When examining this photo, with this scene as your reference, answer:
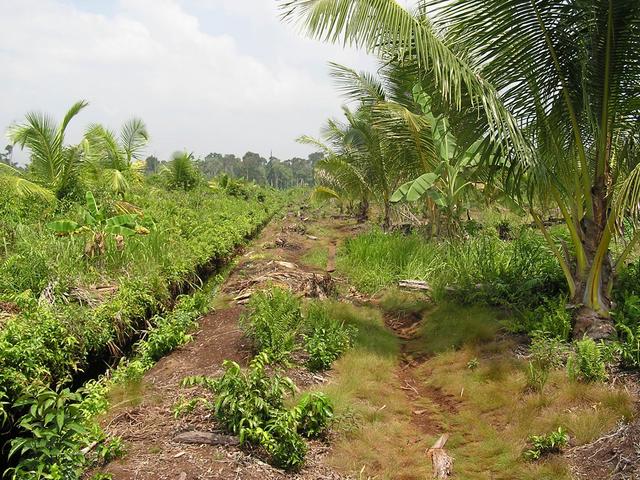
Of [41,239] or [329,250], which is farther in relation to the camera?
[329,250]

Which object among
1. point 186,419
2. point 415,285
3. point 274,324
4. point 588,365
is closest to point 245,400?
point 186,419

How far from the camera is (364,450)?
3.79 metres

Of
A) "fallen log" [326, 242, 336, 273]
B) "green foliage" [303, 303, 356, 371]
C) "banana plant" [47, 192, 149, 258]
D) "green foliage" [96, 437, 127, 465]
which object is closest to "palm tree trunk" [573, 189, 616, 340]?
"green foliage" [303, 303, 356, 371]

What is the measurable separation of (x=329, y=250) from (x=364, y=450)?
30.2 ft

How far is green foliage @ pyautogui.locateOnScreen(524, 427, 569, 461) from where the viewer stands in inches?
142

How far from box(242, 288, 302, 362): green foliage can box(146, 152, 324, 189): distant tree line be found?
71.5 meters

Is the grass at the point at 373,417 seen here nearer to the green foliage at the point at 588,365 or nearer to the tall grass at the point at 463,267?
the green foliage at the point at 588,365

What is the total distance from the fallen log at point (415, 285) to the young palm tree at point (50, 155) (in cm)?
756

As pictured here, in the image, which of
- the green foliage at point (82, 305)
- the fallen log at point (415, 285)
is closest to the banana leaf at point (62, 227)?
the green foliage at point (82, 305)

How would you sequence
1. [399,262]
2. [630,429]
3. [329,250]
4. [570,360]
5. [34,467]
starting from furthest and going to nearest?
[329,250], [399,262], [570,360], [630,429], [34,467]

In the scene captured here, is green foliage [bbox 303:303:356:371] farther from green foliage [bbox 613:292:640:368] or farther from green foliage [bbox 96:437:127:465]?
green foliage [bbox 613:292:640:368]

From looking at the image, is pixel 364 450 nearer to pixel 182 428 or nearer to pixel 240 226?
pixel 182 428

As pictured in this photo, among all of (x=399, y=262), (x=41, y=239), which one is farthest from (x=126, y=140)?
(x=399, y=262)

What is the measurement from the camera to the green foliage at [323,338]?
5.07m
